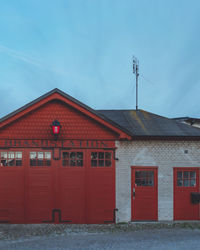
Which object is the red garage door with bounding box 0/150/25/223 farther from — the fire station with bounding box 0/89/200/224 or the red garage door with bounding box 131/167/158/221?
the red garage door with bounding box 131/167/158/221

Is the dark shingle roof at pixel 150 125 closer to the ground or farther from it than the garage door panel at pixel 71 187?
A: farther from it

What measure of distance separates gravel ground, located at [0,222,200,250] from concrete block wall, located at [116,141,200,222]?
90 cm

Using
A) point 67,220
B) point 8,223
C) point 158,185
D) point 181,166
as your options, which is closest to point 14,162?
point 8,223

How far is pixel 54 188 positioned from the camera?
8688mm

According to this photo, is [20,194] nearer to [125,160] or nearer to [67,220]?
[67,220]

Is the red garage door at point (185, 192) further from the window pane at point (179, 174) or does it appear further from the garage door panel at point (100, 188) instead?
the garage door panel at point (100, 188)

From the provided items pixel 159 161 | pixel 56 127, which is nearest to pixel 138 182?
pixel 159 161

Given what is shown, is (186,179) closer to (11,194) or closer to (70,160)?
(70,160)

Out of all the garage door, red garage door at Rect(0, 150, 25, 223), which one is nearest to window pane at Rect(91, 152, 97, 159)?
the garage door

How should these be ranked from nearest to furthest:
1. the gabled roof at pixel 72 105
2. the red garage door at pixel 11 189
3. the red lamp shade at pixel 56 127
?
the red lamp shade at pixel 56 127, the gabled roof at pixel 72 105, the red garage door at pixel 11 189

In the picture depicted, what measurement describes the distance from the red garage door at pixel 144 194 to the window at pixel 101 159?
1100 millimetres

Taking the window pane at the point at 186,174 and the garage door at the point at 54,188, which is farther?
the window pane at the point at 186,174

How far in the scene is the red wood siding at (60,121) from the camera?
8.77 meters

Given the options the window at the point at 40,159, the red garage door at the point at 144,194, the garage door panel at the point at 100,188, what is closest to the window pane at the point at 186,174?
the red garage door at the point at 144,194
